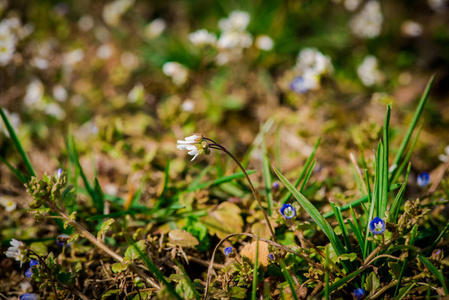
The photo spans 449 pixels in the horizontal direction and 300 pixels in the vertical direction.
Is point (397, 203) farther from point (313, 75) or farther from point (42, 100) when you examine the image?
point (42, 100)

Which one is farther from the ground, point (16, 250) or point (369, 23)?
point (369, 23)

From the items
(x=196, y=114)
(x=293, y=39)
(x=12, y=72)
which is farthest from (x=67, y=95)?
(x=293, y=39)

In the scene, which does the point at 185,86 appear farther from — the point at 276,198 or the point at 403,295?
the point at 403,295

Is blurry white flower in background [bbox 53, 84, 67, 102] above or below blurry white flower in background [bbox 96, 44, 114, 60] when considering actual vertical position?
below


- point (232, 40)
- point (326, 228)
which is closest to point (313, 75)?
point (232, 40)

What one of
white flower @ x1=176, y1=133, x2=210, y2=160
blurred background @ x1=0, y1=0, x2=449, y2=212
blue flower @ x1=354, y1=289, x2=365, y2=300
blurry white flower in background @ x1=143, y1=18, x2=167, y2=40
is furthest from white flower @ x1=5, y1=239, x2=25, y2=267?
blurry white flower in background @ x1=143, y1=18, x2=167, y2=40

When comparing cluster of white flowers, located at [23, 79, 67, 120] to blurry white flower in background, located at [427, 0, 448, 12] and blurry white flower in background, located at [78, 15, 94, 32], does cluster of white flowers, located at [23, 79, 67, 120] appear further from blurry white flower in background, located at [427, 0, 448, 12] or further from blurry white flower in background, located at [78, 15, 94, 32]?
blurry white flower in background, located at [427, 0, 448, 12]
